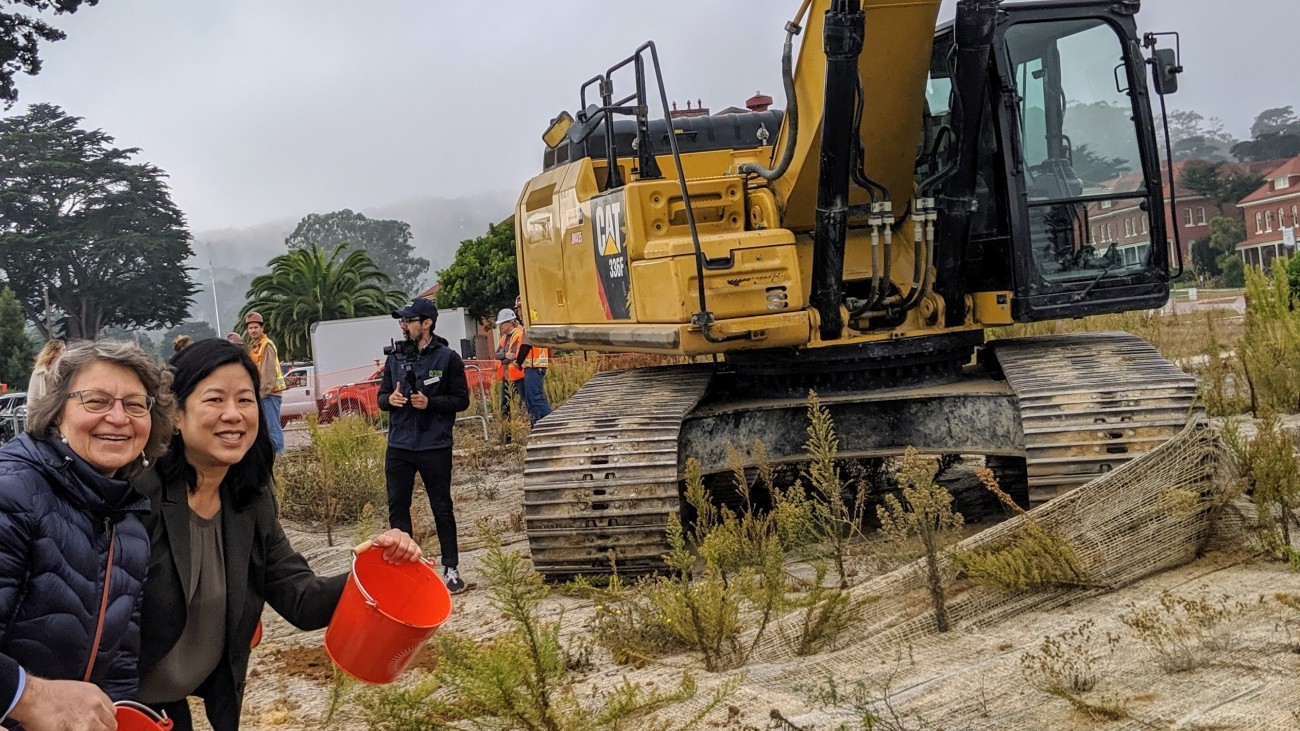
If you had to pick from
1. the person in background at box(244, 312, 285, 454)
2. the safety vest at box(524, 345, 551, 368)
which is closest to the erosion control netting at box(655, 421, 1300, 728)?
the safety vest at box(524, 345, 551, 368)

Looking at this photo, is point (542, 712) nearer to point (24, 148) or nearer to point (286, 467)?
point (286, 467)

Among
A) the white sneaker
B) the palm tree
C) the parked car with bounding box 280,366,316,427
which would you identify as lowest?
the white sneaker

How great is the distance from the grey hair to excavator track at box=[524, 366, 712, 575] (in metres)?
3.55

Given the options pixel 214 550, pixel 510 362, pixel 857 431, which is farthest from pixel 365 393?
pixel 214 550

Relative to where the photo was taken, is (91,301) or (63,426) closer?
(63,426)

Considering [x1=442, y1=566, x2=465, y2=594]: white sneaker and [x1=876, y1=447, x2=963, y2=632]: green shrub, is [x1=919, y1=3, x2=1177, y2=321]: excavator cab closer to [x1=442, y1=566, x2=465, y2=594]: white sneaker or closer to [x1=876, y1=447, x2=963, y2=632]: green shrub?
[x1=876, y1=447, x2=963, y2=632]: green shrub

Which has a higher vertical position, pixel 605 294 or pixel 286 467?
pixel 605 294

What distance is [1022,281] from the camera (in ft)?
22.9

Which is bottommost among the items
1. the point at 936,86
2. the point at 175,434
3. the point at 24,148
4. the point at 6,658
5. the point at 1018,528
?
the point at 1018,528

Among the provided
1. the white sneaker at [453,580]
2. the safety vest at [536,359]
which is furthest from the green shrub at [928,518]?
the safety vest at [536,359]

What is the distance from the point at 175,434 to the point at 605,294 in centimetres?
463

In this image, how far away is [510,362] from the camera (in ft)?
45.6

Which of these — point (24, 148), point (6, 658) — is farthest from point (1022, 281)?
point (24, 148)

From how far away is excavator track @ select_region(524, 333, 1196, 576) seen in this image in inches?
240
